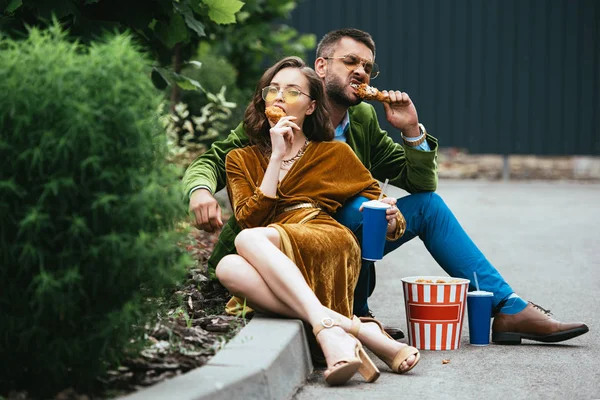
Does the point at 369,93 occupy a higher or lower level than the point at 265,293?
higher

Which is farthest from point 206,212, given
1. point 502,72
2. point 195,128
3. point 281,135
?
point 502,72

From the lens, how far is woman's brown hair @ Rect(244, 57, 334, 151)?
4602mm

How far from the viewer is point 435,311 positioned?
4.55 m

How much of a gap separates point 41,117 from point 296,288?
142 cm

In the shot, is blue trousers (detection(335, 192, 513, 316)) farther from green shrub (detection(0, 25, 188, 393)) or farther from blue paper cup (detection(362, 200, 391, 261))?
green shrub (detection(0, 25, 188, 393))

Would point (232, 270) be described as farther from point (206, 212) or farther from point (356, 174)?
point (356, 174)

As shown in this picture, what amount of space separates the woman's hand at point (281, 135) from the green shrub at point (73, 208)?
1233 millimetres

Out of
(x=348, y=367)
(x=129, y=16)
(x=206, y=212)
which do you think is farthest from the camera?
(x=129, y=16)

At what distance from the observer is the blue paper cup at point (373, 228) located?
4.29 meters

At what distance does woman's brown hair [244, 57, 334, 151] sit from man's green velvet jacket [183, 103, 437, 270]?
8.8 inches

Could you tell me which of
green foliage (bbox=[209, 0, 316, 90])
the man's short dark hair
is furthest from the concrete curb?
green foliage (bbox=[209, 0, 316, 90])

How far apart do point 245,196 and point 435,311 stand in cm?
101

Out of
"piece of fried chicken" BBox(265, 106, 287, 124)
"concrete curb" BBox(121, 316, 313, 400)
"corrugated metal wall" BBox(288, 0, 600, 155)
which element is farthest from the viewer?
"corrugated metal wall" BBox(288, 0, 600, 155)

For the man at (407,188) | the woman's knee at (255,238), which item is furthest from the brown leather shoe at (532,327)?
the woman's knee at (255,238)
